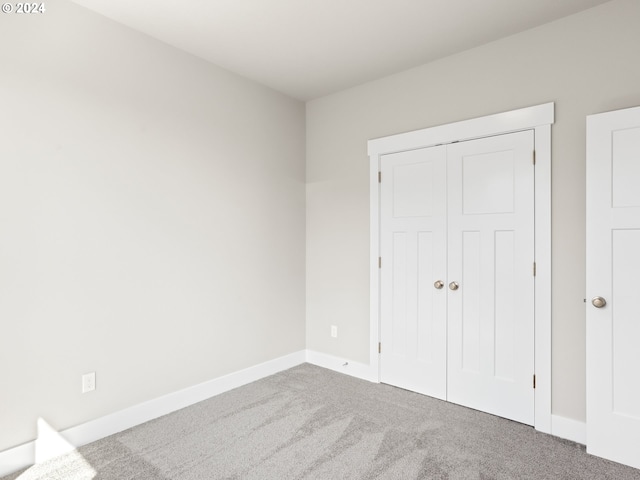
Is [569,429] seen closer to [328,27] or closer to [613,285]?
[613,285]

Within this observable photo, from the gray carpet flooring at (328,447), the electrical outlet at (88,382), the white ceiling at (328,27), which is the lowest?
the gray carpet flooring at (328,447)

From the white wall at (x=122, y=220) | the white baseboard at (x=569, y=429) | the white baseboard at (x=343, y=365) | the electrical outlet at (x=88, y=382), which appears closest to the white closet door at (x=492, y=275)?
the white baseboard at (x=569, y=429)

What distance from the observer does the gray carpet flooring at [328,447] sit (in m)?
2.03

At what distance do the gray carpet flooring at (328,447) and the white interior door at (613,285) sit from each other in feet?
0.70

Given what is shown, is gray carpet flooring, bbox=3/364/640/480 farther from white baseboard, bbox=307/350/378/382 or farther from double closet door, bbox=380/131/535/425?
white baseboard, bbox=307/350/378/382

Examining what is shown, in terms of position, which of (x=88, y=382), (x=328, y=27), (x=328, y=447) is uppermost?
(x=328, y=27)

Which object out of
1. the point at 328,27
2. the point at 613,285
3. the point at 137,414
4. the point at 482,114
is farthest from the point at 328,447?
the point at 328,27

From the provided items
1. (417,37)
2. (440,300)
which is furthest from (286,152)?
(440,300)

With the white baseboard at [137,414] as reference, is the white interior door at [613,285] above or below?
above

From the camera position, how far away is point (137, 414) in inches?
101

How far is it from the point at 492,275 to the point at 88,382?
2803mm

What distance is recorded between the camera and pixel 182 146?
2869 mm

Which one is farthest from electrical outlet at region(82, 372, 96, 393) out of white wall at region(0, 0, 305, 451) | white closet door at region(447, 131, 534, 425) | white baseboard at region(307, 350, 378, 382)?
white closet door at region(447, 131, 534, 425)

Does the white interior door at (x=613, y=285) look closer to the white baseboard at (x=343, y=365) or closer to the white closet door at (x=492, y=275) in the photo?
the white closet door at (x=492, y=275)
